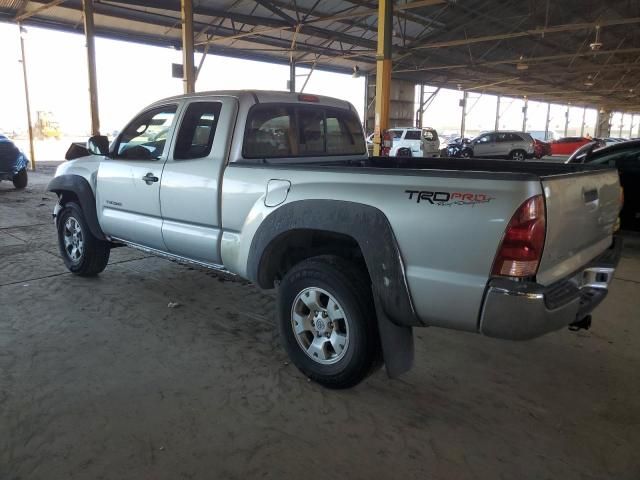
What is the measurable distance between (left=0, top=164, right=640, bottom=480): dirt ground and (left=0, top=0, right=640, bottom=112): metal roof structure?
12.1 meters

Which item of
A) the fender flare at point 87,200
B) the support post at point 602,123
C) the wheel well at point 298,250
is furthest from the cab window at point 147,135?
the support post at point 602,123

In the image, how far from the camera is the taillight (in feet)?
7.46

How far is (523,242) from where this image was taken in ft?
7.55

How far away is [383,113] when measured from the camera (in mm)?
11484

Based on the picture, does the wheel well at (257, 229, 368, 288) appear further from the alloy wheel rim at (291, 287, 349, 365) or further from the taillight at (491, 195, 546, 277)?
the taillight at (491, 195, 546, 277)

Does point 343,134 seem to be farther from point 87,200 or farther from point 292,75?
point 292,75

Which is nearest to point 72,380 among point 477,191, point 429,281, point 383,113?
point 429,281

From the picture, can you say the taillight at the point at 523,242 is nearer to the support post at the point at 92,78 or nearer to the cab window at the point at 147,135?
the cab window at the point at 147,135

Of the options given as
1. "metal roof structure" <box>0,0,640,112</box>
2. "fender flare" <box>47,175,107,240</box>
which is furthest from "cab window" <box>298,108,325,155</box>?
"metal roof structure" <box>0,0,640,112</box>

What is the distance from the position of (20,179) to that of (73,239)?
887 centimetres

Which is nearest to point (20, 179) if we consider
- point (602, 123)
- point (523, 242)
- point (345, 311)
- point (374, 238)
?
point (345, 311)

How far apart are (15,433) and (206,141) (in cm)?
228

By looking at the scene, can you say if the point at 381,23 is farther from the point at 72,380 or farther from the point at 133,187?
the point at 72,380

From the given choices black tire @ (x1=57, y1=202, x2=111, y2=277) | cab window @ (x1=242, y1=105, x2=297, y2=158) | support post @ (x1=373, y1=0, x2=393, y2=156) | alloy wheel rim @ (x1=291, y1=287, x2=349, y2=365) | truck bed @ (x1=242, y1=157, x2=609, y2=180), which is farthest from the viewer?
support post @ (x1=373, y1=0, x2=393, y2=156)
